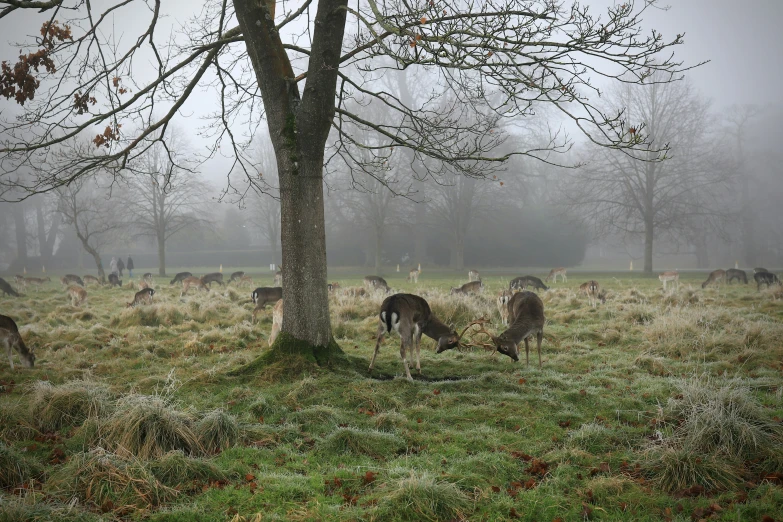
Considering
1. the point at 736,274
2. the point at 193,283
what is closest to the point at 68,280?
the point at 193,283

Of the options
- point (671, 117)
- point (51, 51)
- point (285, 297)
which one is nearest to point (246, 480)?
point (285, 297)

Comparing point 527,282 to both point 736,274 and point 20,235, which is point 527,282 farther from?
point 20,235

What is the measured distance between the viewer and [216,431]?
5.23 m

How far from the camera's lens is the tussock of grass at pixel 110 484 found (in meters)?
3.92

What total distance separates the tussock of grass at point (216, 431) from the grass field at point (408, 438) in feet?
0.08

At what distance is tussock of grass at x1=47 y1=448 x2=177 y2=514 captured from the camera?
154 inches

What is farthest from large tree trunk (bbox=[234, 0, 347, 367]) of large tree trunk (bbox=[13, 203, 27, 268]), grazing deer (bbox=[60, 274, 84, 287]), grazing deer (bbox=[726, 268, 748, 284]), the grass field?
large tree trunk (bbox=[13, 203, 27, 268])

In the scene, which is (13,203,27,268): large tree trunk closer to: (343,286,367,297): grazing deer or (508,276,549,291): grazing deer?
(343,286,367,297): grazing deer

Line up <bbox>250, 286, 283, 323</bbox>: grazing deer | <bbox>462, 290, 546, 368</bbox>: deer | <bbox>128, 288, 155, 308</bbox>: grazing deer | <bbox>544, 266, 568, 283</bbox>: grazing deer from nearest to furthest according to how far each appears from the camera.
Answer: <bbox>462, 290, 546, 368</bbox>: deer < <bbox>250, 286, 283, 323</bbox>: grazing deer < <bbox>128, 288, 155, 308</bbox>: grazing deer < <bbox>544, 266, 568, 283</bbox>: grazing deer

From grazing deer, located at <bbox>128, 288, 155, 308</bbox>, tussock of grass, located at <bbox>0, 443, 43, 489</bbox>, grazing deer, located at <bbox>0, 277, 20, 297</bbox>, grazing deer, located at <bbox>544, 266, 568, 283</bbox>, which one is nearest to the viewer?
tussock of grass, located at <bbox>0, 443, 43, 489</bbox>

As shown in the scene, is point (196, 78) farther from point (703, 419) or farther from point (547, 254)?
point (547, 254)

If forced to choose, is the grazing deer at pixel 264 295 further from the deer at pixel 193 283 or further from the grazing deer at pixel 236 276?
the grazing deer at pixel 236 276

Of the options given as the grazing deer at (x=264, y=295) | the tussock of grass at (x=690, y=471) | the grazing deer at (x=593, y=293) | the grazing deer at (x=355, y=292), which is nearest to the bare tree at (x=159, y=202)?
the grazing deer at (x=355, y=292)

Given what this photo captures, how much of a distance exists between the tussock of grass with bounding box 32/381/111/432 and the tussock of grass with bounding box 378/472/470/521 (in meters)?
3.58
